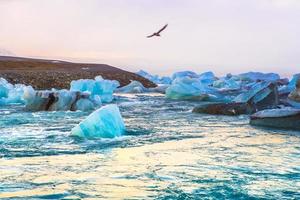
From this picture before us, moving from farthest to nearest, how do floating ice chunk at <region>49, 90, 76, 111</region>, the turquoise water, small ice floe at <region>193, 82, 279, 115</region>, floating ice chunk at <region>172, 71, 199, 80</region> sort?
floating ice chunk at <region>172, 71, 199, 80</region>
floating ice chunk at <region>49, 90, 76, 111</region>
small ice floe at <region>193, 82, 279, 115</region>
the turquoise water

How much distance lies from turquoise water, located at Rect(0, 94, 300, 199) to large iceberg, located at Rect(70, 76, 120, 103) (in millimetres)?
10262

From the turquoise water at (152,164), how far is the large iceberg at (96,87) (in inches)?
404

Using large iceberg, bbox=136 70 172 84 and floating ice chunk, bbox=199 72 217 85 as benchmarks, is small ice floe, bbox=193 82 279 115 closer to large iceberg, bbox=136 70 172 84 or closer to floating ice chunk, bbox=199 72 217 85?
floating ice chunk, bbox=199 72 217 85

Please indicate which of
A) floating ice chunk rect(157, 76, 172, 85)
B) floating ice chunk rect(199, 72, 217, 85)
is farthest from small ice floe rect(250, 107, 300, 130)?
floating ice chunk rect(157, 76, 172, 85)

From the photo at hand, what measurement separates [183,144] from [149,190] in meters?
3.59

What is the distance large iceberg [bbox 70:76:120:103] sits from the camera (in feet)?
71.6

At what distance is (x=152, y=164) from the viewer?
280 inches

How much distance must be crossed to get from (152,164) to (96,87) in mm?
15259

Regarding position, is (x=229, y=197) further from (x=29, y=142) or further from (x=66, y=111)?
(x=66, y=111)

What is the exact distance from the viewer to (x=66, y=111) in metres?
16.0

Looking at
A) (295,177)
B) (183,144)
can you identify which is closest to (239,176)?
(295,177)

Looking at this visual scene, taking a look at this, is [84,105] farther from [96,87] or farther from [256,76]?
[256,76]

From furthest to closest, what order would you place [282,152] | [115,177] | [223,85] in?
[223,85] < [282,152] < [115,177]

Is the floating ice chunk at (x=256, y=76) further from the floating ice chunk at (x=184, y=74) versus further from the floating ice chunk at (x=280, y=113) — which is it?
the floating ice chunk at (x=280, y=113)
